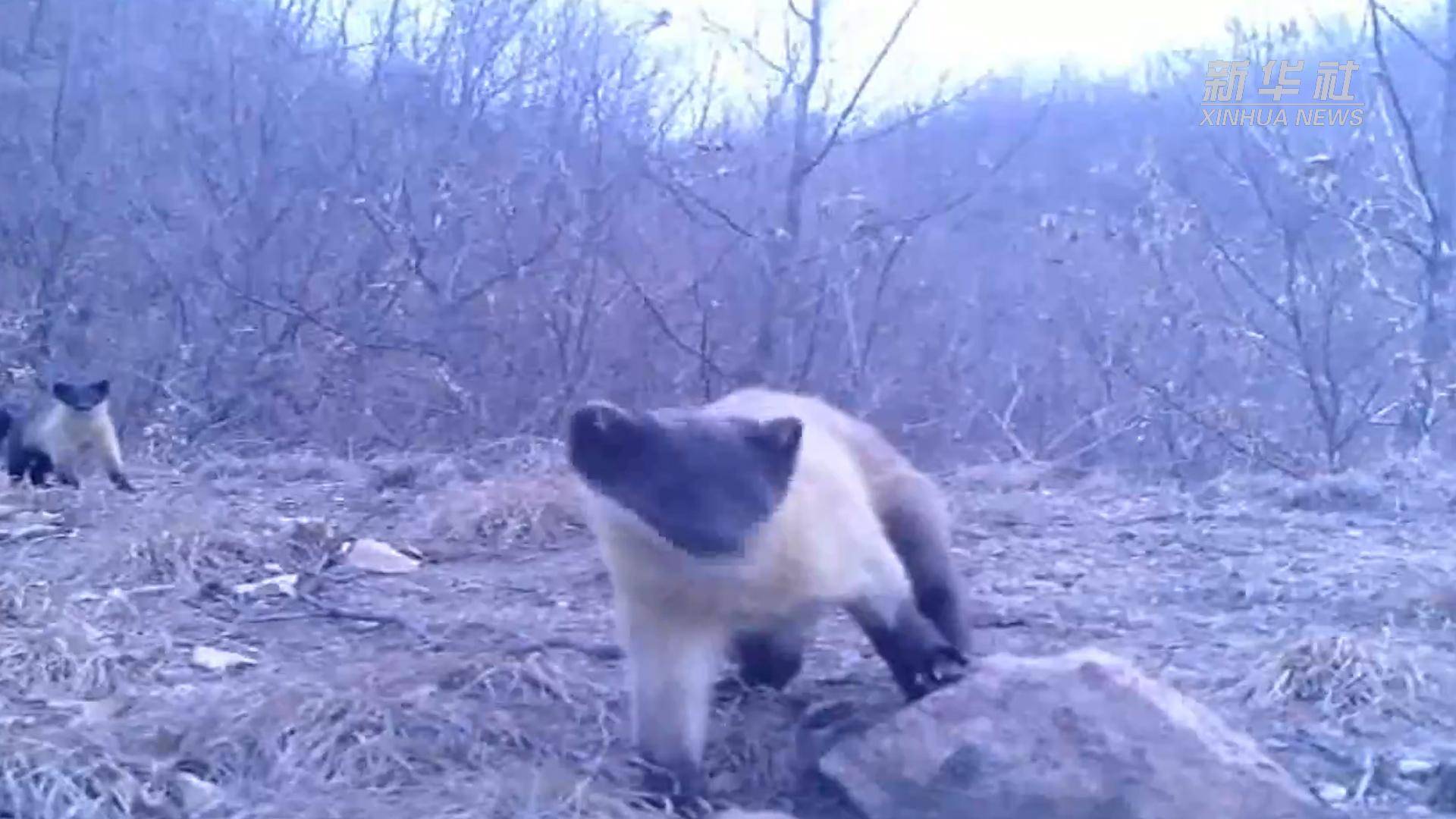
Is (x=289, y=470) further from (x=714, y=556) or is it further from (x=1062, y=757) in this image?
(x=1062, y=757)

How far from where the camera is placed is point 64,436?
10.0 m

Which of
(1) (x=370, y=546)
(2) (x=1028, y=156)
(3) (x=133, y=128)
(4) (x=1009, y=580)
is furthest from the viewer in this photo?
(2) (x=1028, y=156)

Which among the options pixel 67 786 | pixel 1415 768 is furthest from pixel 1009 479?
pixel 67 786

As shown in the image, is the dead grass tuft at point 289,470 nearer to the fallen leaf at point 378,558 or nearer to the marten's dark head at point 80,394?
the marten's dark head at point 80,394

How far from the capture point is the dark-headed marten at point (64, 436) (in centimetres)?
990

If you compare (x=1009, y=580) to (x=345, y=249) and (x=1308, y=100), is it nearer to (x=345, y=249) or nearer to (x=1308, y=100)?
(x=1308, y=100)

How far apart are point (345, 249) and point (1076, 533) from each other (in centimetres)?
875

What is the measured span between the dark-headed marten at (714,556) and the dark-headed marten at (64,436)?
20.2 ft

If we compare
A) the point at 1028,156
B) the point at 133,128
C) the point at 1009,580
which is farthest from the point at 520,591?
the point at 1028,156

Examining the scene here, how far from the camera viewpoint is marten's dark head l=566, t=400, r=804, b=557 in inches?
154

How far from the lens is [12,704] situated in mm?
4652

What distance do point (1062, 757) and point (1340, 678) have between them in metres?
1.17

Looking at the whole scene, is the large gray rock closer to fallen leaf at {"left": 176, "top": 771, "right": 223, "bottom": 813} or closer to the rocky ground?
the rocky ground

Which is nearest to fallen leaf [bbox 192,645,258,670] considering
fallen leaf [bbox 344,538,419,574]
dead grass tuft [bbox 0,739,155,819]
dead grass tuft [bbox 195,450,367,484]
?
dead grass tuft [bbox 0,739,155,819]
